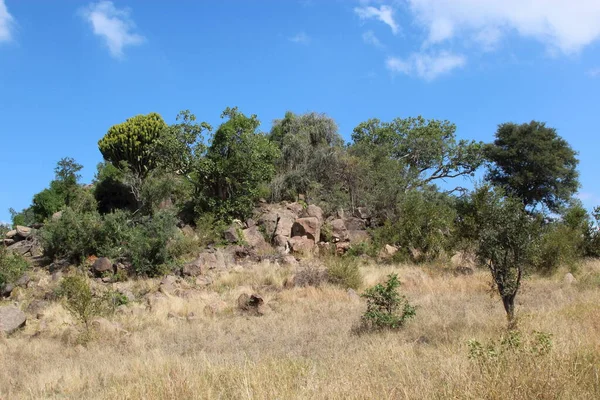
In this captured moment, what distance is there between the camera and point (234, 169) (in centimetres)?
2705

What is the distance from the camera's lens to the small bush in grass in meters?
10.5

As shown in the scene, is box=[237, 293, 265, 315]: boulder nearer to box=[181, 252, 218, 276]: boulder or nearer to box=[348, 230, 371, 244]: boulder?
box=[181, 252, 218, 276]: boulder

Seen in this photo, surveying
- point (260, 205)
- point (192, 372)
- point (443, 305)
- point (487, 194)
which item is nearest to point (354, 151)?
point (260, 205)

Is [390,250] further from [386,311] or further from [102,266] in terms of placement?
[102,266]

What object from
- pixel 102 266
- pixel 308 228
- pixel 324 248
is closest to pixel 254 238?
pixel 308 228

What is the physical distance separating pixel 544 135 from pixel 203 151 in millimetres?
22988

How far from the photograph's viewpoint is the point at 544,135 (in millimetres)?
33469

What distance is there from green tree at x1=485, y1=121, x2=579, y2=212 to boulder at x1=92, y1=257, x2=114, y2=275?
80.7 feet

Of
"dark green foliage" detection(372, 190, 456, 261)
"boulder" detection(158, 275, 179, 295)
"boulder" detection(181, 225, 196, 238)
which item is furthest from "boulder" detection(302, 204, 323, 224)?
"boulder" detection(158, 275, 179, 295)

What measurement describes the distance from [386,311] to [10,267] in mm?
15759

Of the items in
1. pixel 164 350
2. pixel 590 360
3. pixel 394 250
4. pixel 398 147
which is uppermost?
pixel 398 147

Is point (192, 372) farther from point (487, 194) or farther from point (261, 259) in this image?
point (261, 259)

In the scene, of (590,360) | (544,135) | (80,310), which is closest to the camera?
(590,360)

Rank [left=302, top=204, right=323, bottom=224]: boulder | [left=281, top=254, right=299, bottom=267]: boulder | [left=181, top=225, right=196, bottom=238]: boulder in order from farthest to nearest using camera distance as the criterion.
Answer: [left=302, top=204, right=323, bottom=224]: boulder < [left=181, top=225, right=196, bottom=238]: boulder < [left=281, top=254, right=299, bottom=267]: boulder
